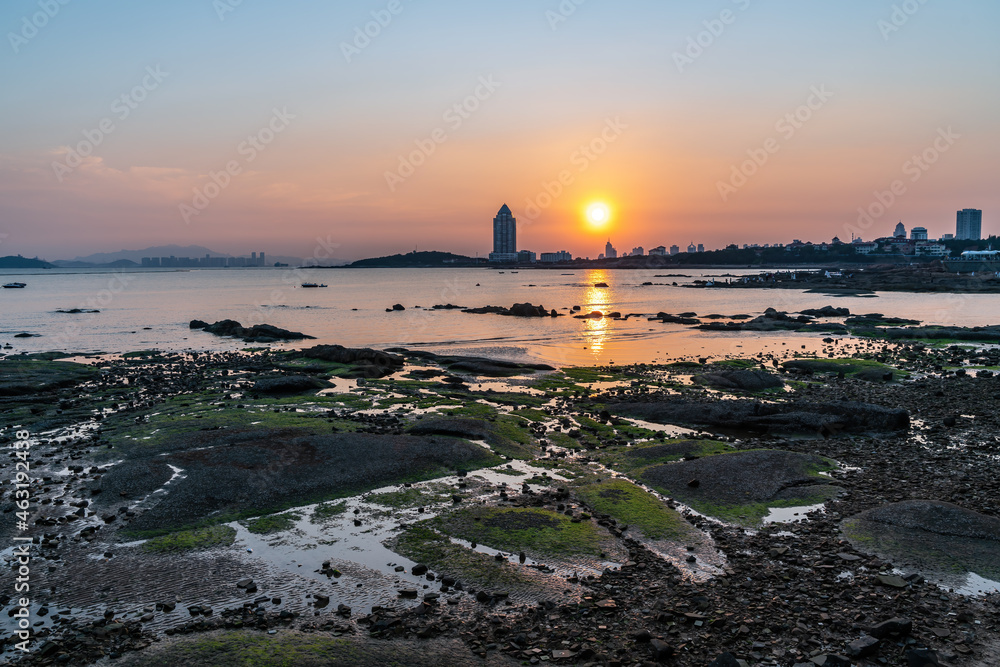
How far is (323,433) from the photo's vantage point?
22188 millimetres

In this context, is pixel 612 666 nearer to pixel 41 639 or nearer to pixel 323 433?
pixel 41 639

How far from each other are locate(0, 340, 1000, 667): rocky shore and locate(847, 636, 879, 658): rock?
0.04m

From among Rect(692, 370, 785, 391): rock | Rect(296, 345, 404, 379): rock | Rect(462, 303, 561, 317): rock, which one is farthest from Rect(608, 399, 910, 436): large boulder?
Rect(462, 303, 561, 317): rock

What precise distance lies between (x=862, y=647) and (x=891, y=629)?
2.90ft

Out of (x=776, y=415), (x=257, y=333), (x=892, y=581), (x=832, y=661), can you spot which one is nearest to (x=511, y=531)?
(x=832, y=661)

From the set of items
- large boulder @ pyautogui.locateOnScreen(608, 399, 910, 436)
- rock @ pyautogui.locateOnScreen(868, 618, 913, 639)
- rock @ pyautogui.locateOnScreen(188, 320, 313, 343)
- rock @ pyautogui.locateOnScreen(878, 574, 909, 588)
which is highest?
rock @ pyautogui.locateOnScreen(188, 320, 313, 343)

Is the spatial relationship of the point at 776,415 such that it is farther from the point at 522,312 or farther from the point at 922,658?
the point at 522,312

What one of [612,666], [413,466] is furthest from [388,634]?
[413,466]

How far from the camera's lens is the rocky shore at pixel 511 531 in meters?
10.0

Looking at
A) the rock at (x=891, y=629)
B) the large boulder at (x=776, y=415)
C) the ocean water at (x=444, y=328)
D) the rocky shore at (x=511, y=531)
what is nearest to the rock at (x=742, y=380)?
the large boulder at (x=776, y=415)

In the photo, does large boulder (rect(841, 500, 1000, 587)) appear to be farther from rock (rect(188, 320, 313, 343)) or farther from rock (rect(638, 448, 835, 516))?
rock (rect(188, 320, 313, 343))

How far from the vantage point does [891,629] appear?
9.99 meters

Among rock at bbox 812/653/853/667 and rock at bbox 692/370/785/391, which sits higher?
rock at bbox 692/370/785/391

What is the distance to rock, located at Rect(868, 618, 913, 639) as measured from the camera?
993cm
